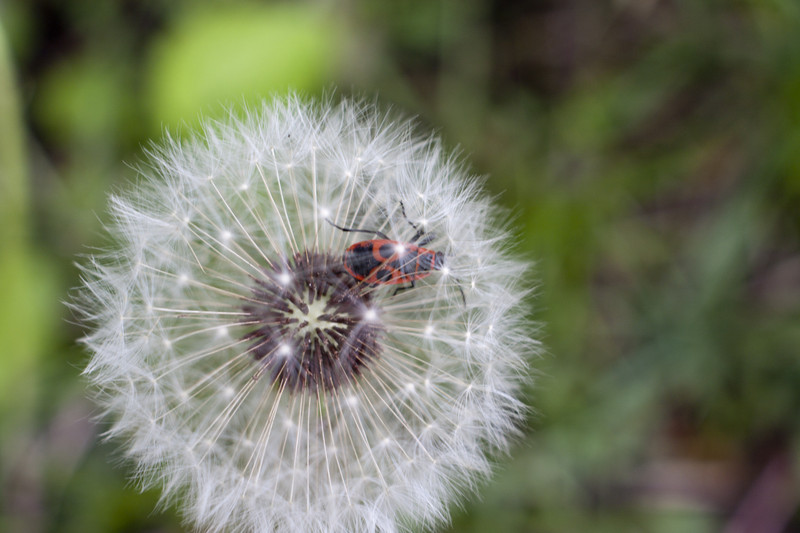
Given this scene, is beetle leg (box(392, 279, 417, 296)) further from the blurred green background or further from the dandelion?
the blurred green background

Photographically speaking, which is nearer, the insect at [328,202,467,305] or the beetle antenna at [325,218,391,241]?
the insect at [328,202,467,305]

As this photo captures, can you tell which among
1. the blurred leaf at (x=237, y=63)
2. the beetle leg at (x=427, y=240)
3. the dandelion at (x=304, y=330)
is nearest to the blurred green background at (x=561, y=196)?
the blurred leaf at (x=237, y=63)

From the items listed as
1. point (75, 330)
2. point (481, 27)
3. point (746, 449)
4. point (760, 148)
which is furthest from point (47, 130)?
point (746, 449)

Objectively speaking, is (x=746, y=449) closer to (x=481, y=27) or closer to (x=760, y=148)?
(x=760, y=148)

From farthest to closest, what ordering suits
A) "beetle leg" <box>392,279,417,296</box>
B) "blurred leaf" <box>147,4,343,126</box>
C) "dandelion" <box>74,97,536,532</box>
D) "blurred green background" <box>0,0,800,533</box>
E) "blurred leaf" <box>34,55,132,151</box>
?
1. "blurred leaf" <box>34,55,132,151</box>
2. "blurred green background" <box>0,0,800,533</box>
3. "blurred leaf" <box>147,4,343,126</box>
4. "beetle leg" <box>392,279,417,296</box>
5. "dandelion" <box>74,97,536,532</box>

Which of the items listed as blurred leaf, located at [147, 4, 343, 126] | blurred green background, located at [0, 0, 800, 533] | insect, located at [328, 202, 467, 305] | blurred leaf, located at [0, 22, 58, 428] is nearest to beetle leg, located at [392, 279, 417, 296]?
insect, located at [328, 202, 467, 305]
